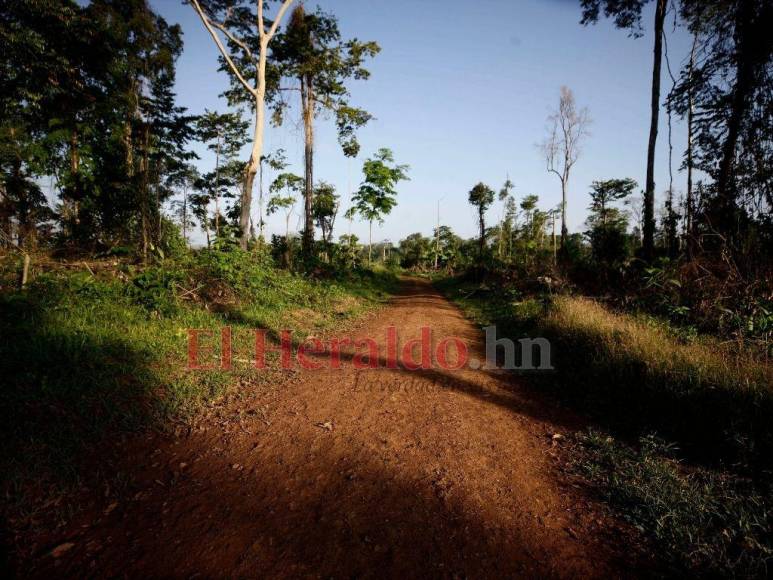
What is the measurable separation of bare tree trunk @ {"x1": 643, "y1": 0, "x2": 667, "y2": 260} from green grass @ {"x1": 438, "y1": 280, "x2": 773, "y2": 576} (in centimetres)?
623

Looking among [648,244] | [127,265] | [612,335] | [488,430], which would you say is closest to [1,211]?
[127,265]

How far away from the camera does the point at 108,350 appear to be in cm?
470

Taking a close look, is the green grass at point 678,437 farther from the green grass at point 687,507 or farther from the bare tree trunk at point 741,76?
the bare tree trunk at point 741,76

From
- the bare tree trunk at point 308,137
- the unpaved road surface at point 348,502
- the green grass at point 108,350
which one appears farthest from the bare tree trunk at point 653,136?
the bare tree trunk at point 308,137

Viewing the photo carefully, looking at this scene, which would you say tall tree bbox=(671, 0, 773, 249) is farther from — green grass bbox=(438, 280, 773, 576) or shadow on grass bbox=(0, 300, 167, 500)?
shadow on grass bbox=(0, 300, 167, 500)

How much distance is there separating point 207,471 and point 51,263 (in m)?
7.18

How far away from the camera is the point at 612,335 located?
5.44 metres

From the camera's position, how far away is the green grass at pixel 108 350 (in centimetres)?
300

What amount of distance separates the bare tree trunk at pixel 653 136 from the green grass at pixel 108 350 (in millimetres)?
10402

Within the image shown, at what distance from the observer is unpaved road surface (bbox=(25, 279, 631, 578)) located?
203cm

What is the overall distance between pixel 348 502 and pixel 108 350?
435cm

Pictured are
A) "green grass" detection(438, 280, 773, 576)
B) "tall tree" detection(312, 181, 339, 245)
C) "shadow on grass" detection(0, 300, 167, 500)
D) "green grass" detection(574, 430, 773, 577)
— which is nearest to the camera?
"green grass" detection(574, 430, 773, 577)

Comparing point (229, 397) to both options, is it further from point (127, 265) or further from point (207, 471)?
point (127, 265)

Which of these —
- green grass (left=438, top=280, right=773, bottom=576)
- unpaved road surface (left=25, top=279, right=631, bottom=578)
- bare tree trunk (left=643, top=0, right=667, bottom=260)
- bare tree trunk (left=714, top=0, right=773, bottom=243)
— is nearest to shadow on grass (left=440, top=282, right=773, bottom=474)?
green grass (left=438, top=280, right=773, bottom=576)
